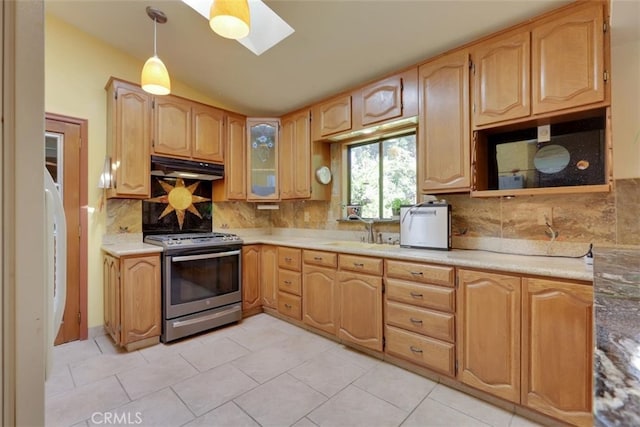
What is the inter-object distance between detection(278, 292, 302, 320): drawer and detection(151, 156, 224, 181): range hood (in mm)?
A: 1570

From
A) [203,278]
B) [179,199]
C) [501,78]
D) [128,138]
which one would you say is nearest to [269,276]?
[203,278]

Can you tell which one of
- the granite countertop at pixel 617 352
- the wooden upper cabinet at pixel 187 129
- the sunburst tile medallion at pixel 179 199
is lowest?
the granite countertop at pixel 617 352

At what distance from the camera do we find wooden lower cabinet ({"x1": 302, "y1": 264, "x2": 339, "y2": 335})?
8.72ft

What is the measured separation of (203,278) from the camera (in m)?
→ 2.88

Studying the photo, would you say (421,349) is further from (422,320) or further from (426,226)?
(426,226)

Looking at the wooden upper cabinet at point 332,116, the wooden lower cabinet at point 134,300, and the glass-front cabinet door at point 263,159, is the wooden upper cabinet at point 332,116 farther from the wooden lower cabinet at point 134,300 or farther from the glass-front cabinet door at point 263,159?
the wooden lower cabinet at point 134,300

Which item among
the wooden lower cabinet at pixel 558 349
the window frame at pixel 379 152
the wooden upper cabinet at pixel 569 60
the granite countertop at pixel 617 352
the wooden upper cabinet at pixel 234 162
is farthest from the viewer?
the wooden upper cabinet at pixel 234 162

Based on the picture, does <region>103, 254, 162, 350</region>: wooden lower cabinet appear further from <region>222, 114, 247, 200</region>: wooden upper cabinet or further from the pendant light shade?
the pendant light shade

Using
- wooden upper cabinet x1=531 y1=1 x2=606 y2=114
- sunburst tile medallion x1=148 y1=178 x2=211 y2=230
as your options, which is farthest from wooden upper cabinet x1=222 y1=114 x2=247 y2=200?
wooden upper cabinet x1=531 y1=1 x2=606 y2=114

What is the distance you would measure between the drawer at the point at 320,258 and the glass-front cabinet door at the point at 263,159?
1036mm

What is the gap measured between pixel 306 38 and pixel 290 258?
2.06m

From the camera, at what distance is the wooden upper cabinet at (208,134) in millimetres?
3180

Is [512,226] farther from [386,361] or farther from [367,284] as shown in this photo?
[386,361]

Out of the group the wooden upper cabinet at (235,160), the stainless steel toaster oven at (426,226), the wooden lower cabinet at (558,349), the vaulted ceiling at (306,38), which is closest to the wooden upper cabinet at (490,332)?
the wooden lower cabinet at (558,349)
